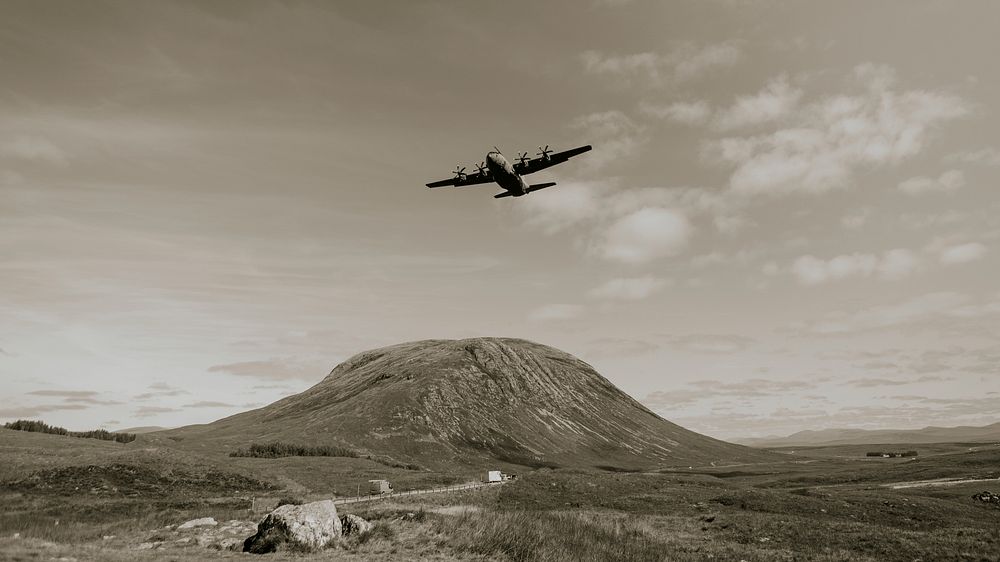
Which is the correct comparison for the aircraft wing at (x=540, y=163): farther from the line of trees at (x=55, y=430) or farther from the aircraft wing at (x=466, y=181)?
the line of trees at (x=55, y=430)

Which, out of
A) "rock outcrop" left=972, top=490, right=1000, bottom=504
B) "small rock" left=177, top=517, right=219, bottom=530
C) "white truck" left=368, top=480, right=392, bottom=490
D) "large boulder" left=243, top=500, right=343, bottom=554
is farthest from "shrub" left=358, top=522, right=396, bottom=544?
"rock outcrop" left=972, top=490, right=1000, bottom=504

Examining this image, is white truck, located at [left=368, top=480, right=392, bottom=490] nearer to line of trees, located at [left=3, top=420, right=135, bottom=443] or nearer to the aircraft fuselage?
the aircraft fuselage

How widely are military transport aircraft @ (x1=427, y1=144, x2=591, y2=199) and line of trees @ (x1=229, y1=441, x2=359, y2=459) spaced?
9648 cm

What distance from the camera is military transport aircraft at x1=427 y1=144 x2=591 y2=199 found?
1951 inches

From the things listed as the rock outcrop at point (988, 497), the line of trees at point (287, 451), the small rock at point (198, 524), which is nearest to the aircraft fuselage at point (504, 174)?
the small rock at point (198, 524)

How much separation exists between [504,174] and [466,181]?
7039mm

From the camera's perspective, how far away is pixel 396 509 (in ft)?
121

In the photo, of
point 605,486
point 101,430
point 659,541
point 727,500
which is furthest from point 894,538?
point 101,430

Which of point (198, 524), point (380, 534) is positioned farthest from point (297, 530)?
point (198, 524)

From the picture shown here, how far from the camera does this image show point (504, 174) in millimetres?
50250

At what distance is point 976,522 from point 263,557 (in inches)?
2249

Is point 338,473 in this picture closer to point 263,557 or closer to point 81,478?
point 81,478

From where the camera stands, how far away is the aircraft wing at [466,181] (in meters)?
55.1

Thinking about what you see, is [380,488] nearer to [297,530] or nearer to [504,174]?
[297,530]
